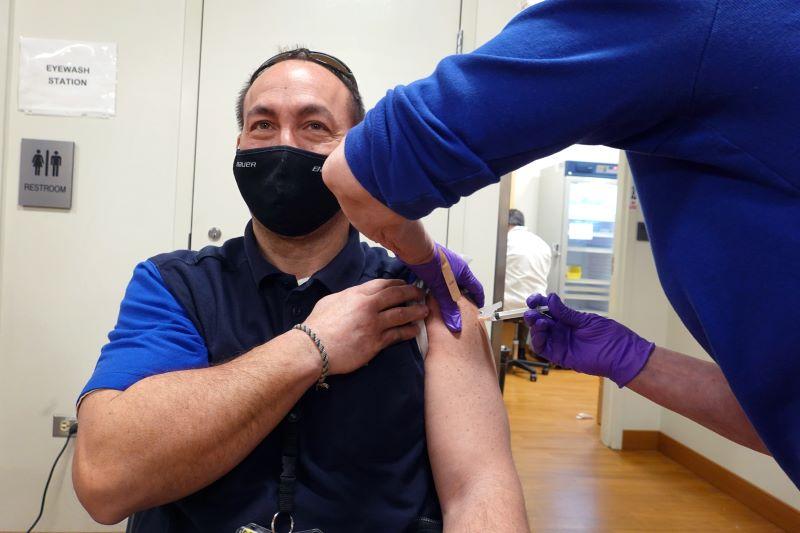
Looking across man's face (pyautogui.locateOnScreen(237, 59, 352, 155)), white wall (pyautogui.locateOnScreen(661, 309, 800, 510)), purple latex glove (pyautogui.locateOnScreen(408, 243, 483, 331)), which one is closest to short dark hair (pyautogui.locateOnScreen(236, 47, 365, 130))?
man's face (pyautogui.locateOnScreen(237, 59, 352, 155))

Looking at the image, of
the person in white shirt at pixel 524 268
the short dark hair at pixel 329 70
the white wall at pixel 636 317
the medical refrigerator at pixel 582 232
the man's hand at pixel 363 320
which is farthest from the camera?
the medical refrigerator at pixel 582 232

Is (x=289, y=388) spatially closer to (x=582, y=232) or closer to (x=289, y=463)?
(x=289, y=463)

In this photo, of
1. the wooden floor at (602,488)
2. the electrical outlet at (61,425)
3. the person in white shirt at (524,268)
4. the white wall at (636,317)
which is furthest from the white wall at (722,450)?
the electrical outlet at (61,425)

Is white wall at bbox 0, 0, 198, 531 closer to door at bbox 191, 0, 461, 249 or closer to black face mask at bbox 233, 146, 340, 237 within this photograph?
door at bbox 191, 0, 461, 249

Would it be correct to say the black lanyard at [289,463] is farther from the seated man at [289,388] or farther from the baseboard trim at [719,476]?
the baseboard trim at [719,476]

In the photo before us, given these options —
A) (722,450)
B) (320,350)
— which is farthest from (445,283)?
(722,450)

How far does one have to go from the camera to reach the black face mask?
1.18 meters

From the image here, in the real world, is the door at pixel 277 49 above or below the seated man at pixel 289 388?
above

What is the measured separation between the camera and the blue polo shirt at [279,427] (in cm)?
Result: 99

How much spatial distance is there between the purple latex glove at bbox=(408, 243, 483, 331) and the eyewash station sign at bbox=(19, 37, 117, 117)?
154cm

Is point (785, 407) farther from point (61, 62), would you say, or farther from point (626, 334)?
point (61, 62)

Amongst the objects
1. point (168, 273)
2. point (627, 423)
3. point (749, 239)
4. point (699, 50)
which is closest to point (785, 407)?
point (749, 239)

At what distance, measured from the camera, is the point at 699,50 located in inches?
21.5

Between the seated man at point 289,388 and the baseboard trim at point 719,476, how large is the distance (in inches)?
91.1
